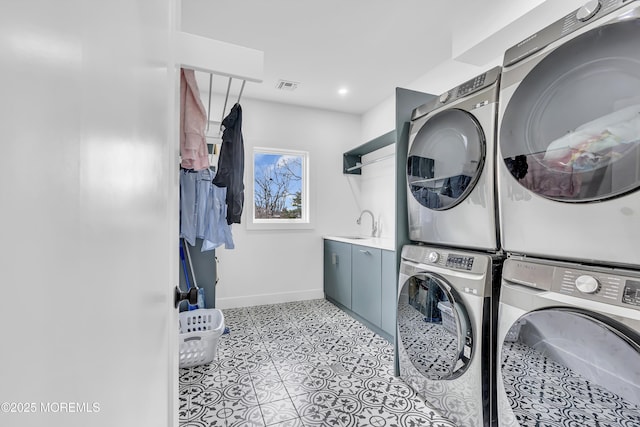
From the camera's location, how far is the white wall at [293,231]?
3.51 metres

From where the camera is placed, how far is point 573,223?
41.0 inches

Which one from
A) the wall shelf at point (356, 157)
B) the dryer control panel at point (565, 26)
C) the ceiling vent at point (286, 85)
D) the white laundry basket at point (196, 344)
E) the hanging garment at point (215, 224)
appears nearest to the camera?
the dryer control panel at point (565, 26)

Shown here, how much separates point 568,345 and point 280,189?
3246 mm

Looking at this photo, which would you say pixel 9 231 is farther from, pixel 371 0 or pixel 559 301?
pixel 371 0

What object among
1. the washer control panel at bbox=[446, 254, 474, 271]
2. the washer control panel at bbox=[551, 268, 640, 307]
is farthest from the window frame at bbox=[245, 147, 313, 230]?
the washer control panel at bbox=[551, 268, 640, 307]

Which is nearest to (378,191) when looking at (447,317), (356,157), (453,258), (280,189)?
(356,157)

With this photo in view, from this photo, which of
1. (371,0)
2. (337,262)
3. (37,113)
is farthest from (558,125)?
(337,262)

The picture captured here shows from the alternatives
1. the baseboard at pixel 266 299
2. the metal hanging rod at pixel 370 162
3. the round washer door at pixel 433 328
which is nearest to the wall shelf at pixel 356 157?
the metal hanging rod at pixel 370 162

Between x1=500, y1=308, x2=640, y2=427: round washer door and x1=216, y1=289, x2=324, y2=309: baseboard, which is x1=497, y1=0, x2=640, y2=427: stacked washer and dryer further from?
x1=216, y1=289, x2=324, y2=309: baseboard

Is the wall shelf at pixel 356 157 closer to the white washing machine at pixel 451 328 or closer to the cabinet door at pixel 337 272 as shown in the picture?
the cabinet door at pixel 337 272

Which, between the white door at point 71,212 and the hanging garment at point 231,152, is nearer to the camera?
the white door at point 71,212

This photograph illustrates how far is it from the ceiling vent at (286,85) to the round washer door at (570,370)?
2.93 meters

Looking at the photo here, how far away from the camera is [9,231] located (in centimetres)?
14

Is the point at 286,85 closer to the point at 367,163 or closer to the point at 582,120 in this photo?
the point at 367,163
